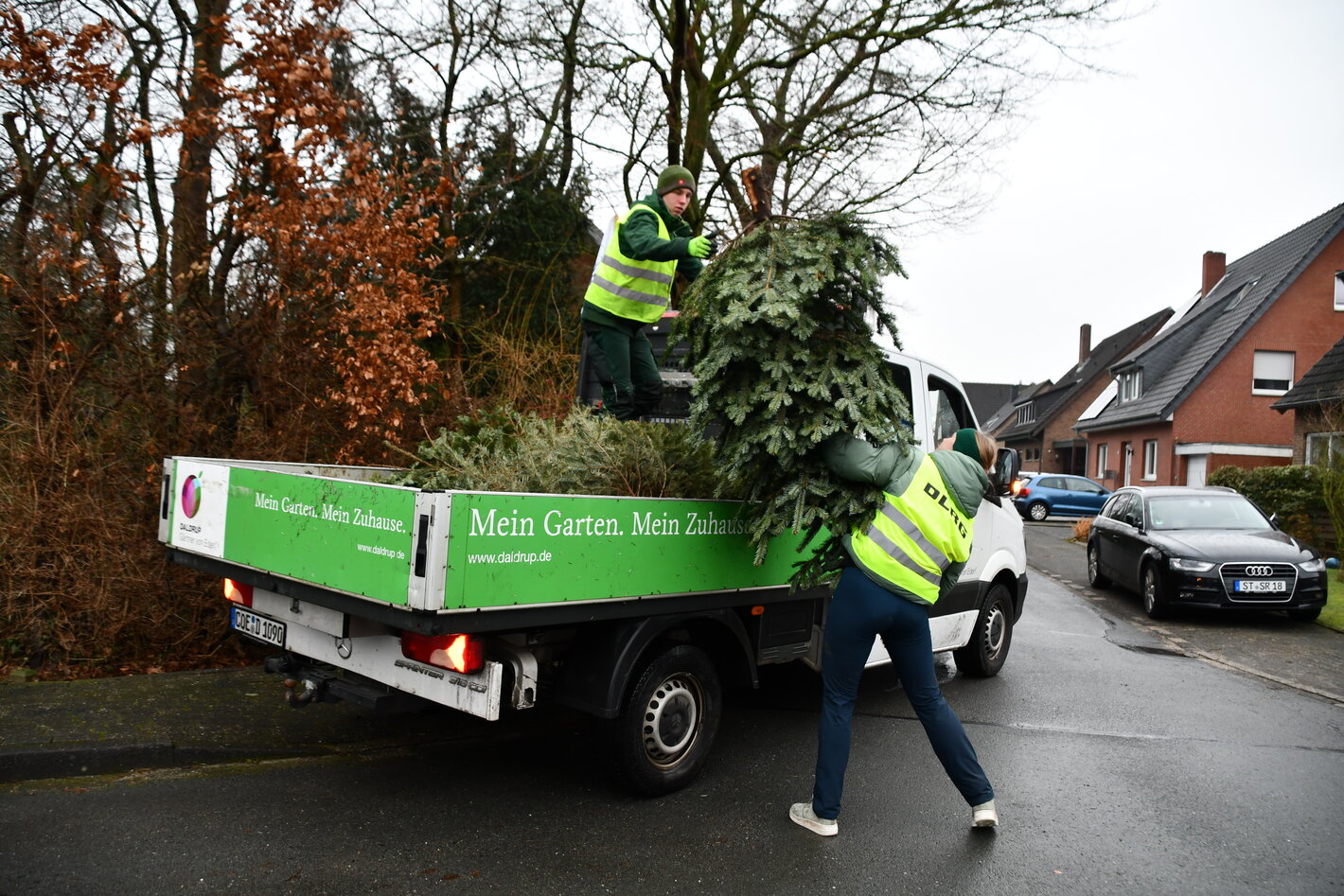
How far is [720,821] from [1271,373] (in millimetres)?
31362

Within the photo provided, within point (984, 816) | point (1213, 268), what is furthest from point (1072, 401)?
point (984, 816)

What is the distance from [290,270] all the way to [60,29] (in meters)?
2.30

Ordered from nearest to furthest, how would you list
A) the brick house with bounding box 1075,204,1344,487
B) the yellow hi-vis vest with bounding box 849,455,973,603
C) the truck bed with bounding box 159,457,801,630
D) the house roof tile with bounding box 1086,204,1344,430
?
the truck bed with bounding box 159,457,801,630
the yellow hi-vis vest with bounding box 849,455,973,603
the brick house with bounding box 1075,204,1344,487
the house roof tile with bounding box 1086,204,1344,430

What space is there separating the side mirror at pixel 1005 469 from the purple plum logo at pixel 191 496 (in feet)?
13.2

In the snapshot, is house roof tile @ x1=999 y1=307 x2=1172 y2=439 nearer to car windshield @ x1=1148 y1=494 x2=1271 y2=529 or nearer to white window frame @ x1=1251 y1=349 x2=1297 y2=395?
white window frame @ x1=1251 y1=349 x2=1297 y2=395

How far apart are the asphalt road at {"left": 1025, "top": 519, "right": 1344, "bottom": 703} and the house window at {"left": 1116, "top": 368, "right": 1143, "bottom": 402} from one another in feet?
73.9

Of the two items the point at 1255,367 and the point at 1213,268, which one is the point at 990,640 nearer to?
the point at 1255,367

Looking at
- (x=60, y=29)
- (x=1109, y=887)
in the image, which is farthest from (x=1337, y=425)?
(x=60, y=29)

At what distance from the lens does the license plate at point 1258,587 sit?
399 inches

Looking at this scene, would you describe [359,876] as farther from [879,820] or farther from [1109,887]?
[1109,887]

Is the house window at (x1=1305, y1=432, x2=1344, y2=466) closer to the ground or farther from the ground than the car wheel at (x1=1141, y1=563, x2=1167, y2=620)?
farther from the ground

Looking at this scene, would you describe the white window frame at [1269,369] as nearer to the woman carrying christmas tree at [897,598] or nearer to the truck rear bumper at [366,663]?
the woman carrying christmas tree at [897,598]

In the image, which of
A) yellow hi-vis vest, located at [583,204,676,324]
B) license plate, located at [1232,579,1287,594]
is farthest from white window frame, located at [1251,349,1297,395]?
yellow hi-vis vest, located at [583,204,676,324]

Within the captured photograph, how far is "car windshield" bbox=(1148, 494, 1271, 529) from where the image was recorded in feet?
37.7
